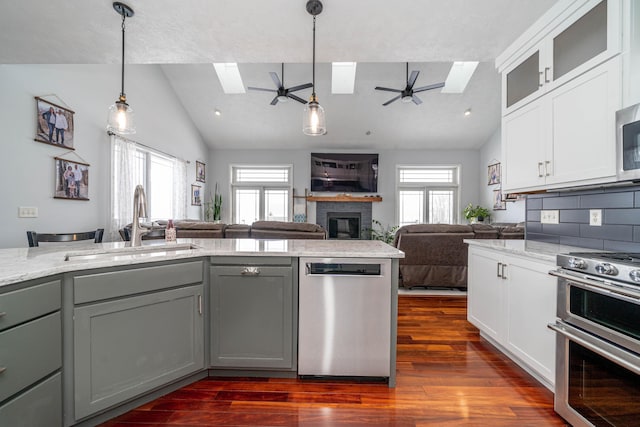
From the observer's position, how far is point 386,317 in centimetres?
177

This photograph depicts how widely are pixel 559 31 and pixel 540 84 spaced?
1.02ft

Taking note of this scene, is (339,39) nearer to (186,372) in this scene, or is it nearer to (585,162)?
(585,162)

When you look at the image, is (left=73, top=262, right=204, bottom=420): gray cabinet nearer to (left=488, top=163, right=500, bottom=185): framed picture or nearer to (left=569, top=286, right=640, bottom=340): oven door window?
(left=569, top=286, right=640, bottom=340): oven door window

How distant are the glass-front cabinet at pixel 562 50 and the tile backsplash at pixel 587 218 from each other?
77 centimetres

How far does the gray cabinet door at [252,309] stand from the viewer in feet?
5.84

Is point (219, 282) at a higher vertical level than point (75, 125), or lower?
lower

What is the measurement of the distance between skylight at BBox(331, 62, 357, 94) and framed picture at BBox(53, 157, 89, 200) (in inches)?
177

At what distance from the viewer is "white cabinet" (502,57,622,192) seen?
1.53 meters

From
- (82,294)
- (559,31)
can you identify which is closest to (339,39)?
(559,31)

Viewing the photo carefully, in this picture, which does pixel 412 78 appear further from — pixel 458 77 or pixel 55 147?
pixel 55 147

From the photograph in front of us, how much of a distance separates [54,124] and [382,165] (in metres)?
6.56

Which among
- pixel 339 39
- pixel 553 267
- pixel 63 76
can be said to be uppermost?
pixel 63 76

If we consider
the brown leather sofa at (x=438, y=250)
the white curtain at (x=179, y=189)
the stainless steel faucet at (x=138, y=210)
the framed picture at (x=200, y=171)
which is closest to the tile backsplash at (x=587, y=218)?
the brown leather sofa at (x=438, y=250)

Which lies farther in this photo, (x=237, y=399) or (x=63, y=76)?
(x=63, y=76)
